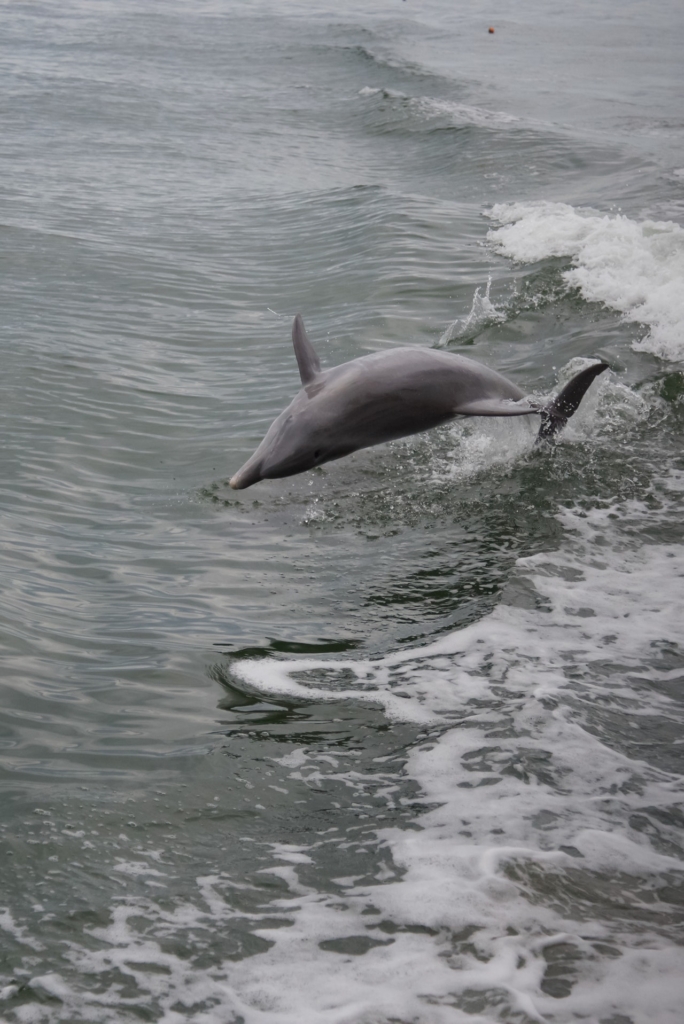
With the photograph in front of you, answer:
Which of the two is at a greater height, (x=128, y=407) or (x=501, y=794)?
(x=128, y=407)

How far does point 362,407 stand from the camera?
7.54 metres

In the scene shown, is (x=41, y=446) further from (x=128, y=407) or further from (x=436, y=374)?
(x=436, y=374)

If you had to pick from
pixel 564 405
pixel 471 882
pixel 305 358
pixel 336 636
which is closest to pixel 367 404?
pixel 305 358

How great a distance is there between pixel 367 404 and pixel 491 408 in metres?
0.99

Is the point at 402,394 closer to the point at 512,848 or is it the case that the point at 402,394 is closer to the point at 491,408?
the point at 491,408

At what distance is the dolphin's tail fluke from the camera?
8.48 metres

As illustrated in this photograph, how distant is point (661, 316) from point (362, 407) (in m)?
6.19

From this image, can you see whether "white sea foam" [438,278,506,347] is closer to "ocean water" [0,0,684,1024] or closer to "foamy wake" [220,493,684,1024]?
"ocean water" [0,0,684,1024]

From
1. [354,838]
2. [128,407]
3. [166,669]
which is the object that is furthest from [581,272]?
[354,838]

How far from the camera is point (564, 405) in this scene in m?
8.77

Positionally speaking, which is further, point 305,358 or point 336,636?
point 305,358

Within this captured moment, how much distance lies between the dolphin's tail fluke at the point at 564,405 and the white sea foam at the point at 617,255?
2.97 meters

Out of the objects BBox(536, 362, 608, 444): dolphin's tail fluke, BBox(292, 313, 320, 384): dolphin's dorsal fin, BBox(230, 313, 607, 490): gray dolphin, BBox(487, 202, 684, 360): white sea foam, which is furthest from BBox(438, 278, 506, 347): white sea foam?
BBox(292, 313, 320, 384): dolphin's dorsal fin

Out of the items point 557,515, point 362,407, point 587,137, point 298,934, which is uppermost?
point 587,137
